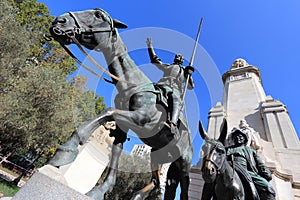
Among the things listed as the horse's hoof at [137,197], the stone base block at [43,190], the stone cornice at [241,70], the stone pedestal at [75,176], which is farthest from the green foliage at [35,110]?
the stone cornice at [241,70]

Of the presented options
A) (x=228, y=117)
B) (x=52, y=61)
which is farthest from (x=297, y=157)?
(x=52, y=61)

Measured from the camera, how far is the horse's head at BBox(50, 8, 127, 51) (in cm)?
271

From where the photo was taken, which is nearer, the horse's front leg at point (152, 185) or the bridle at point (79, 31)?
the bridle at point (79, 31)

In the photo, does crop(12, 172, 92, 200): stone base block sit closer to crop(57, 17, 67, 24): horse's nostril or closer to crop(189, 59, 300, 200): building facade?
crop(57, 17, 67, 24): horse's nostril

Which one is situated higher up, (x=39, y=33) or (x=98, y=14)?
(x=39, y=33)

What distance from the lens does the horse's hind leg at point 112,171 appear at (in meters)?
2.56

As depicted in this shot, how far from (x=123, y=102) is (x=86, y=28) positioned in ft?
4.60

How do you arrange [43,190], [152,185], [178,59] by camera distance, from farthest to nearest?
[178,59]
[152,185]
[43,190]

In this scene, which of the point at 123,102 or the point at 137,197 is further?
the point at 123,102

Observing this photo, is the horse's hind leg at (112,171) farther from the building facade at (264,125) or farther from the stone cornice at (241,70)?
the stone cornice at (241,70)

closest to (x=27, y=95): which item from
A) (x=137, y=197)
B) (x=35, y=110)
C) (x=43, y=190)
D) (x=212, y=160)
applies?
(x=35, y=110)

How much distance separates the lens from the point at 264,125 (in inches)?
445

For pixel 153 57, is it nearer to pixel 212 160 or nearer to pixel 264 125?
pixel 212 160

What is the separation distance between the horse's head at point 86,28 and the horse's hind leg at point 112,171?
1.64 metres
